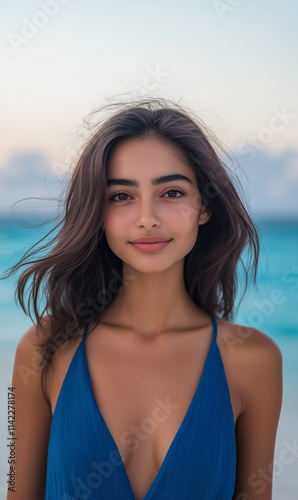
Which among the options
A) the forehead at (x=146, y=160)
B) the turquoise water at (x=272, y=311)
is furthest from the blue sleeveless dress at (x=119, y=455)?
the forehead at (x=146, y=160)

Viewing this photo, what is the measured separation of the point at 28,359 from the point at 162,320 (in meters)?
Result: 0.56

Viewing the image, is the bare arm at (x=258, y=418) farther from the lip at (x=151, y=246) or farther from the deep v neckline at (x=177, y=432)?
the lip at (x=151, y=246)

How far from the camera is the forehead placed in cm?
232

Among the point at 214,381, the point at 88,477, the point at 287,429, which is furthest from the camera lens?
the point at 287,429

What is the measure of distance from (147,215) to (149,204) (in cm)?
5

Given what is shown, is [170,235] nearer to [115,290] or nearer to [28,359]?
[115,290]

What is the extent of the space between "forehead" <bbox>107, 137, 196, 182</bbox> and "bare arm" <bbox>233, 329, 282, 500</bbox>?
757mm

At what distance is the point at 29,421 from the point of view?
254cm

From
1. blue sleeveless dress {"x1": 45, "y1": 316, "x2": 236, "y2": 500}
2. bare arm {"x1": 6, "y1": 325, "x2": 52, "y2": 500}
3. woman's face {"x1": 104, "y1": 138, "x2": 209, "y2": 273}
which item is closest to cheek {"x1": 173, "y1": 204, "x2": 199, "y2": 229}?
woman's face {"x1": 104, "y1": 138, "x2": 209, "y2": 273}

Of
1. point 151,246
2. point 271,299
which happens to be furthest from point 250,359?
point 271,299

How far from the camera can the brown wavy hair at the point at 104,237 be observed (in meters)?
2.44

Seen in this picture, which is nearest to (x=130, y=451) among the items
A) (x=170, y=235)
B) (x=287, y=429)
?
(x=170, y=235)

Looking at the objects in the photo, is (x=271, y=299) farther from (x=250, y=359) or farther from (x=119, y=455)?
(x=119, y=455)

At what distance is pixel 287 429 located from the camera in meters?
6.12
